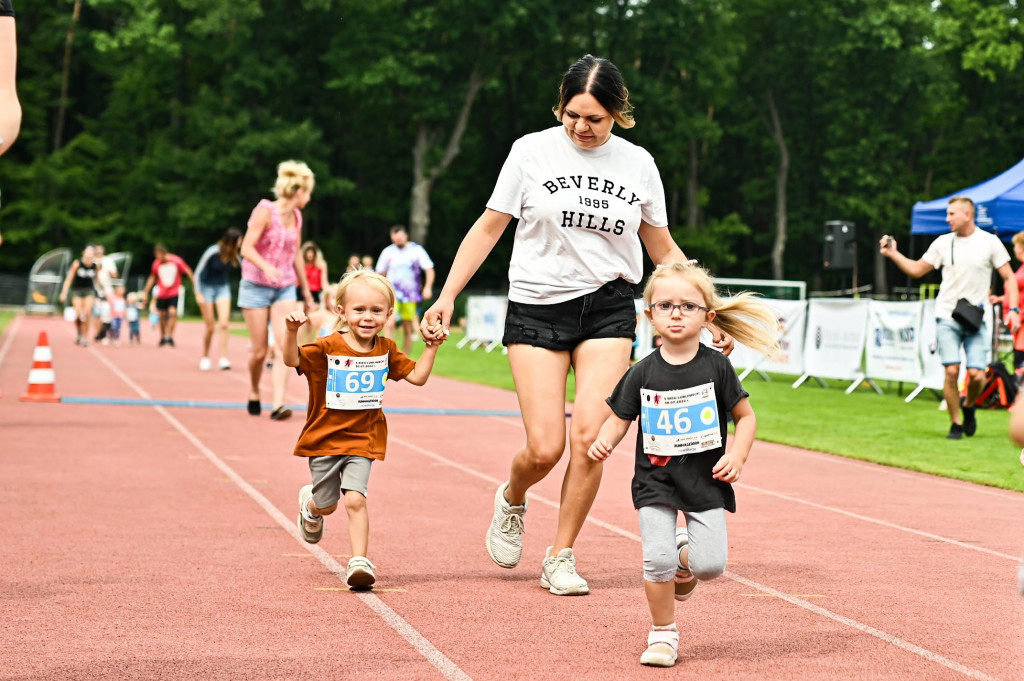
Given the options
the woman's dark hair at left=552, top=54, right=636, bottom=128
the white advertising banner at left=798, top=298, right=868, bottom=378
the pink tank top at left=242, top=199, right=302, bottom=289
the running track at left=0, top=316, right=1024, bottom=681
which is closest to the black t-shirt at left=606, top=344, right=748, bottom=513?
the running track at left=0, top=316, right=1024, bottom=681

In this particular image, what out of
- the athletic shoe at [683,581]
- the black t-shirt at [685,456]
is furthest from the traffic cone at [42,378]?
the black t-shirt at [685,456]

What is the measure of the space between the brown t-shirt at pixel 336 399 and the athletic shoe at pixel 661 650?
74.1 inches

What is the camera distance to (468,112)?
183 ft

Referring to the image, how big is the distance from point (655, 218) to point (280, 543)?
8.14 ft

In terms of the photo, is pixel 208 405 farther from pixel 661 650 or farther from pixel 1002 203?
pixel 661 650

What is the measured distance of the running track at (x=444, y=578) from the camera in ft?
15.8

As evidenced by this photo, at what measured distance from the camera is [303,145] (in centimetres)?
5594

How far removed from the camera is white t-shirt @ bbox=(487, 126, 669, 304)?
5914mm

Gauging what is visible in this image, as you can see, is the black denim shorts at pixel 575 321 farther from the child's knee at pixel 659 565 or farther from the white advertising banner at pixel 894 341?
the white advertising banner at pixel 894 341

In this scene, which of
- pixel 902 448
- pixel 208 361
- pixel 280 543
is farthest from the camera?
pixel 208 361

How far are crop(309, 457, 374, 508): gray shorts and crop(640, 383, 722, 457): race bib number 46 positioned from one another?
5.74 feet

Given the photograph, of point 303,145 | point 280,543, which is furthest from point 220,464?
point 303,145

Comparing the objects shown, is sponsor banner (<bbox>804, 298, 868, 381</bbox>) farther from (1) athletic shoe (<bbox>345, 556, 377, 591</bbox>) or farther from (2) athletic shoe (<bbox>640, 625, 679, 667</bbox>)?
(2) athletic shoe (<bbox>640, 625, 679, 667</bbox>)

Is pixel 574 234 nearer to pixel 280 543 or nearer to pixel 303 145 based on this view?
pixel 280 543
